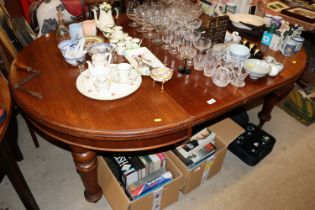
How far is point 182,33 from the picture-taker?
1.55 meters

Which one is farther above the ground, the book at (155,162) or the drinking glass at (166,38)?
the drinking glass at (166,38)

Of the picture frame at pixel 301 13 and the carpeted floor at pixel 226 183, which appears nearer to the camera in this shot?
the carpeted floor at pixel 226 183

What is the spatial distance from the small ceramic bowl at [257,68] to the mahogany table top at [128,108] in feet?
0.13

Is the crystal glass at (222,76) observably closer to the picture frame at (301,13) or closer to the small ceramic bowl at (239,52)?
the small ceramic bowl at (239,52)

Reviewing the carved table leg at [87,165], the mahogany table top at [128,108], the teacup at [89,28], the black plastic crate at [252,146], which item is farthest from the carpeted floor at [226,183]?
the teacup at [89,28]

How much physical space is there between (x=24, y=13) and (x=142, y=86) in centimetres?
166

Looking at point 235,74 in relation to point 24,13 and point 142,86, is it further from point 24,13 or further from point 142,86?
point 24,13

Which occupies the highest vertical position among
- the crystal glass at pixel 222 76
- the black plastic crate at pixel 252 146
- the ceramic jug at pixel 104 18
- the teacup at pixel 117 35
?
the ceramic jug at pixel 104 18

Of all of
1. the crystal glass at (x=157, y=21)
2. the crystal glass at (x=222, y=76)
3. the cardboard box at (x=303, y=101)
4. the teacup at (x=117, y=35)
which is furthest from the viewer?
the cardboard box at (x=303, y=101)

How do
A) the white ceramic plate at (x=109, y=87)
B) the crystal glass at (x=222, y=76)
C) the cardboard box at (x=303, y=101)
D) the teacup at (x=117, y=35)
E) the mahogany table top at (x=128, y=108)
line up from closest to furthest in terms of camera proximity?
1. the mahogany table top at (x=128, y=108)
2. the white ceramic plate at (x=109, y=87)
3. the crystal glass at (x=222, y=76)
4. the teacup at (x=117, y=35)
5. the cardboard box at (x=303, y=101)

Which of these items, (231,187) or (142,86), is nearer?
(142,86)

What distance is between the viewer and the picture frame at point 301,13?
204 cm

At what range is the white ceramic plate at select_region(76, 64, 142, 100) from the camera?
117 cm

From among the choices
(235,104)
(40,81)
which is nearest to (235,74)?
(235,104)
